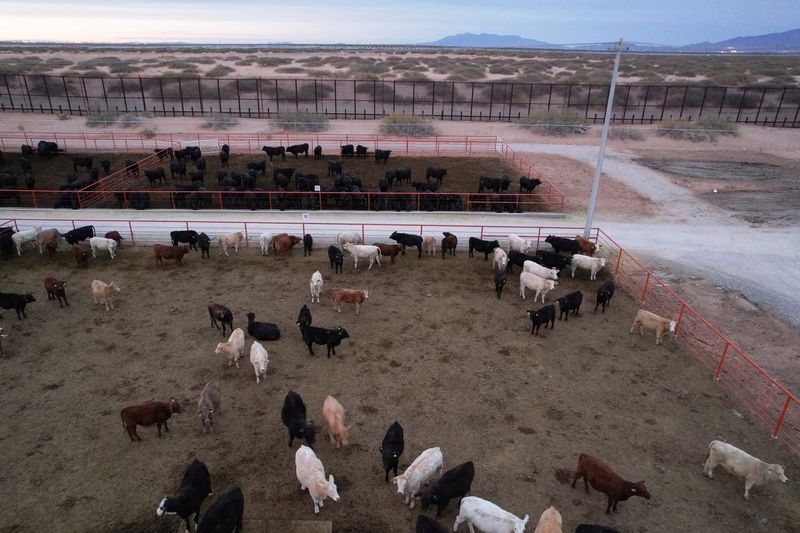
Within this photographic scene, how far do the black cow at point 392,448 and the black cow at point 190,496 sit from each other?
9.62 ft

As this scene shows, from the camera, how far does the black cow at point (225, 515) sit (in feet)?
23.8

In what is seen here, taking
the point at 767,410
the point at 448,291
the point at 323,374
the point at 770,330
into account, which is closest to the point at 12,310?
the point at 323,374

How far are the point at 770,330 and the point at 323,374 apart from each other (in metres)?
12.5

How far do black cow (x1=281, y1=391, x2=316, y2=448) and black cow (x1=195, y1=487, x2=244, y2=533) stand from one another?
67.6 inches

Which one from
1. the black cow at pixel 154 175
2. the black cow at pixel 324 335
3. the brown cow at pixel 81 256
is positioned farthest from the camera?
the black cow at pixel 154 175

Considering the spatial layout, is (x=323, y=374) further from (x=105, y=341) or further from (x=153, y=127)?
(x=153, y=127)

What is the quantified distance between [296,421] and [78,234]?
13.7 metres

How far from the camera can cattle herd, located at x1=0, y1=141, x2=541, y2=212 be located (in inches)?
893

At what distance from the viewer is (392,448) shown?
880 centimetres

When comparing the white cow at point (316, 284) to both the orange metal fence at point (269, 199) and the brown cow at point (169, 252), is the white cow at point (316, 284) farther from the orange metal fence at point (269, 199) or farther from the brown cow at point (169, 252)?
the orange metal fence at point (269, 199)

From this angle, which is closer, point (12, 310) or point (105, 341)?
point (105, 341)

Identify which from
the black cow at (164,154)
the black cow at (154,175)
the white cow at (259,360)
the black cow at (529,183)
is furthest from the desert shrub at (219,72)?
the white cow at (259,360)

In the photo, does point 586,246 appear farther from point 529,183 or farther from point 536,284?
point 529,183

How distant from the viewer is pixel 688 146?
37531 mm
